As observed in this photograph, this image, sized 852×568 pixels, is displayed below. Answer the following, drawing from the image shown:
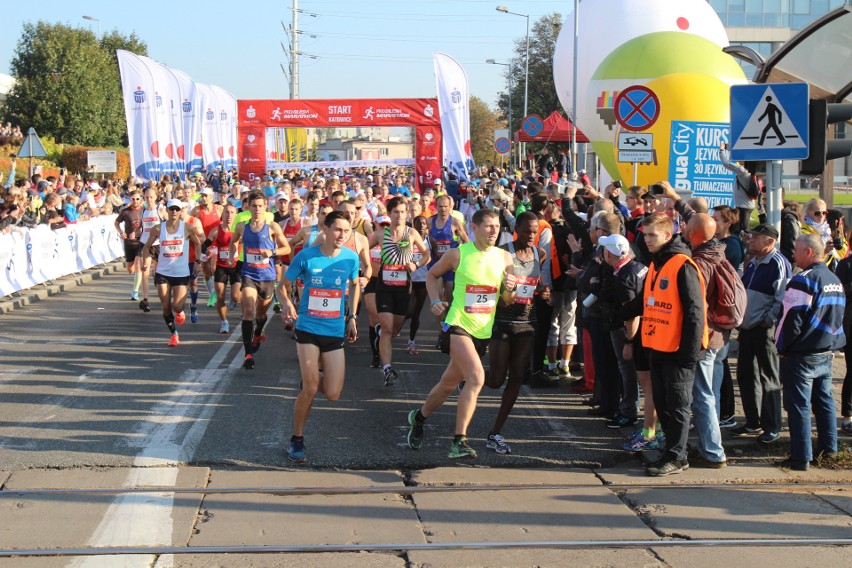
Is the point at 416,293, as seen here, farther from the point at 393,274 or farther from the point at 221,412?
the point at 221,412

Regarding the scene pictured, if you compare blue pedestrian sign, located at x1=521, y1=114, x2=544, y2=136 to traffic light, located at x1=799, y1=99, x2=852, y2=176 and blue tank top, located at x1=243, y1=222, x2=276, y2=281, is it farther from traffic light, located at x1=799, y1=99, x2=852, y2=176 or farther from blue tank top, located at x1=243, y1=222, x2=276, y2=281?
traffic light, located at x1=799, y1=99, x2=852, y2=176

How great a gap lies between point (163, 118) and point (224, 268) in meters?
17.8

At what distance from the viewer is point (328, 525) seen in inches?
233

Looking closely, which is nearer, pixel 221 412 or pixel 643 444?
pixel 643 444

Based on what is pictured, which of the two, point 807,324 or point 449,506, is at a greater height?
point 807,324

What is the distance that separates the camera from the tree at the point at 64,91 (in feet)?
180

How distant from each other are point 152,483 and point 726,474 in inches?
156

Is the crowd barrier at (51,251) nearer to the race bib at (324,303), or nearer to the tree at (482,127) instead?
the race bib at (324,303)

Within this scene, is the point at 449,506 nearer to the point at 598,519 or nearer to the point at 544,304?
the point at 598,519

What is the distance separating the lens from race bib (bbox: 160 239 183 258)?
40.4 ft

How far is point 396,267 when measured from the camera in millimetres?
10602

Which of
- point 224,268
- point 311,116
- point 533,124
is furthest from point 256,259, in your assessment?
point 311,116

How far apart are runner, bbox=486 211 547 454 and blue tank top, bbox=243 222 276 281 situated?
447cm

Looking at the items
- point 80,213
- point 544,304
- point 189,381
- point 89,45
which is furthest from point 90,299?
point 89,45
